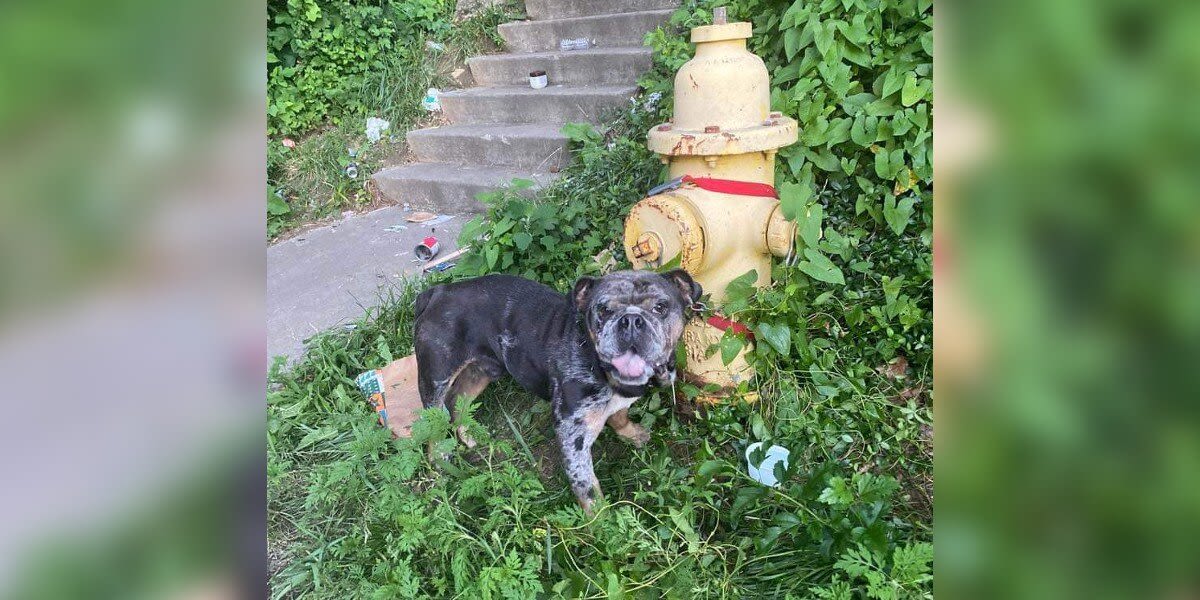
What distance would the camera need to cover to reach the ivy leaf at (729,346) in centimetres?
310

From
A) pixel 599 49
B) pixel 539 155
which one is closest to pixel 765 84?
pixel 539 155

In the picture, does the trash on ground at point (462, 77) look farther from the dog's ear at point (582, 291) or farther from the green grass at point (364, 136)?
the dog's ear at point (582, 291)

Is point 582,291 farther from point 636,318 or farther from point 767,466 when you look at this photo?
point 767,466

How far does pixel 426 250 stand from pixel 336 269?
31.9 inches

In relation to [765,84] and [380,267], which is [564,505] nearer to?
[765,84]

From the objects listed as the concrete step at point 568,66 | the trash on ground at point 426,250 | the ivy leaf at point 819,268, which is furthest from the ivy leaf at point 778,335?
the concrete step at point 568,66

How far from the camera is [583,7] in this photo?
7.40 metres

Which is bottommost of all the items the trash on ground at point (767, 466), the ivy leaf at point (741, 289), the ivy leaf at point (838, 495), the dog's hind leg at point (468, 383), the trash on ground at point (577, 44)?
the trash on ground at point (767, 466)

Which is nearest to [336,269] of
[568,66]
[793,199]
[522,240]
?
[522,240]

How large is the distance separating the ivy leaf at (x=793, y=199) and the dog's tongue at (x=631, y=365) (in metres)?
0.96

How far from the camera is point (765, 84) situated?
339cm
